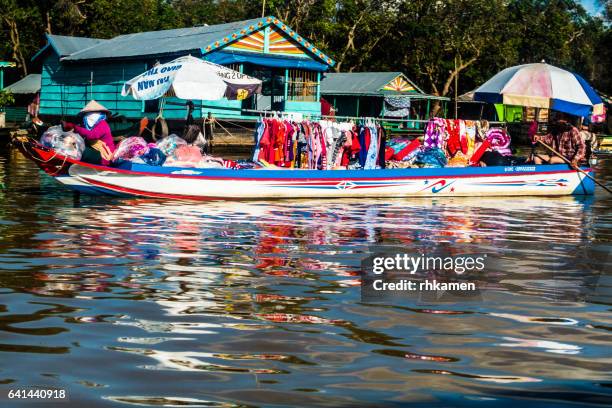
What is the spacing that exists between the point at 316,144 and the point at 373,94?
2797cm

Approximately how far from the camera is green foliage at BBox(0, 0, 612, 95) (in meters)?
50.0

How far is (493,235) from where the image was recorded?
39.2 ft

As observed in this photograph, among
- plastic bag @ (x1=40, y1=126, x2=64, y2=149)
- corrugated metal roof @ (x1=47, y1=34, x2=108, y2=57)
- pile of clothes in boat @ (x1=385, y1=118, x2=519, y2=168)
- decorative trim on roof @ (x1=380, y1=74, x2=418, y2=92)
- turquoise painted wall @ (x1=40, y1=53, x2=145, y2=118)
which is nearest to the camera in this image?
plastic bag @ (x1=40, y1=126, x2=64, y2=149)

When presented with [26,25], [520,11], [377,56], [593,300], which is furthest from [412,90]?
[593,300]

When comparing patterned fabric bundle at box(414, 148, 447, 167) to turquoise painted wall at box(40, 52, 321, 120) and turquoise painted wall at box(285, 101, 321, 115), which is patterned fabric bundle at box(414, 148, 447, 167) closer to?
turquoise painted wall at box(40, 52, 321, 120)

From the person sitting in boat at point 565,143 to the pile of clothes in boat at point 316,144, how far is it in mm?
4005

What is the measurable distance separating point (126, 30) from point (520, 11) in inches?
1067

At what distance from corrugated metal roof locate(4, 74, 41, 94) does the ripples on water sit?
35199 mm

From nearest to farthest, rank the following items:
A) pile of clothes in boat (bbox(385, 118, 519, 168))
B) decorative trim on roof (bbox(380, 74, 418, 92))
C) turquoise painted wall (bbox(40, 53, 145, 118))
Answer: pile of clothes in boat (bbox(385, 118, 519, 168)) → turquoise painted wall (bbox(40, 53, 145, 118)) → decorative trim on roof (bbox(380, 74, 418, 92))

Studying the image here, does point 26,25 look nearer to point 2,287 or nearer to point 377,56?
point 377,56

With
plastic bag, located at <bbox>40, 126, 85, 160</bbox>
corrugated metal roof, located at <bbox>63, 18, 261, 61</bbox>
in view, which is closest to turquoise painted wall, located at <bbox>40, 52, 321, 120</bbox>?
corrugated metal roof, located at <bbox>63, 18, 261, 61</bbox>

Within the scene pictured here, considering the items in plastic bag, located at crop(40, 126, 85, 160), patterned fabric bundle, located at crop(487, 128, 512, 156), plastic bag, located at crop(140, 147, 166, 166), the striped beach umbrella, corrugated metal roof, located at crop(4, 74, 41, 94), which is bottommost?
plastic bag, located at crop(140, 147, 166, 166)

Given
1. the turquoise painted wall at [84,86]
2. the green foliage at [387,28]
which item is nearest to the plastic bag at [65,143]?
the turquoise painted wall at [84,86]

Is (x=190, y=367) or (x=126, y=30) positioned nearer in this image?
(x=190, y=367)
